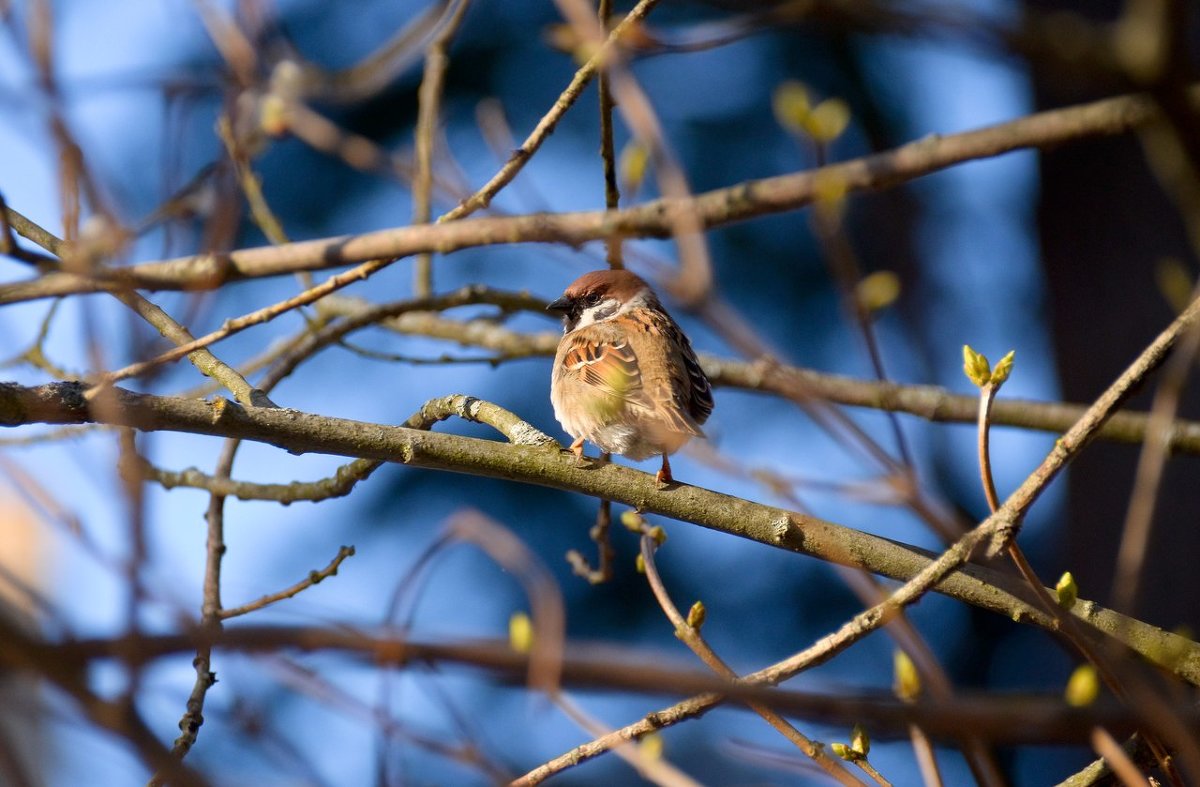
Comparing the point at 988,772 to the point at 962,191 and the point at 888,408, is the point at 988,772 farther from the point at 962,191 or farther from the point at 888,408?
the point at 962,191

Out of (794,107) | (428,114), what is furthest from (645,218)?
(428,114)

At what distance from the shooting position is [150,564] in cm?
94

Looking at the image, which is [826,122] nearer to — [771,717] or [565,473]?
[771,717]

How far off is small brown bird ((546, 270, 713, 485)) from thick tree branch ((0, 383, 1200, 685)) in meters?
0.34

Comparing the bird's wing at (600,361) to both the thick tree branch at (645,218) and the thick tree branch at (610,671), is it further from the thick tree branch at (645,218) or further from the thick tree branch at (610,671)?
the thick tree branch at (610,671)

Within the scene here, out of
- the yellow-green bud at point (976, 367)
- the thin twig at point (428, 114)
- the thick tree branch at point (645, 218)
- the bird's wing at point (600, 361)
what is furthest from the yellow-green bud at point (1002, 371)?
the thin twig at point (428, 114)

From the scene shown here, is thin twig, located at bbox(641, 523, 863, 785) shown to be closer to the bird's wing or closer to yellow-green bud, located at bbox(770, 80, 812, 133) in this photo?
yellow-green bud, located at bbox(770, 80, 812, 133)

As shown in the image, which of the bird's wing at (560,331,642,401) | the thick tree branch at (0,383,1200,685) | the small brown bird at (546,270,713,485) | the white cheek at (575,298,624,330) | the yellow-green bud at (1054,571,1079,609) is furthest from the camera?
the white cheek at (575,298,624,330)

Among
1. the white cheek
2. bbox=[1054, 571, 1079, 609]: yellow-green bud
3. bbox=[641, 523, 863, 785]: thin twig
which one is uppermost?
the white cheek

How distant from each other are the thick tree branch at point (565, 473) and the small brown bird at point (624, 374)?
34 centimetres

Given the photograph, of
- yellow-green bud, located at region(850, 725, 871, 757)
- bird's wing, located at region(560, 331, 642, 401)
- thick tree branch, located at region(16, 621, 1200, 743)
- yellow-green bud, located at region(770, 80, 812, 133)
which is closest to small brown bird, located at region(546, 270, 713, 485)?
bird's wing, located at region(560, 331, 642, 401)

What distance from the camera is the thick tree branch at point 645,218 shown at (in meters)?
1.52

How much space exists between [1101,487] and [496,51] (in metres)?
4.46

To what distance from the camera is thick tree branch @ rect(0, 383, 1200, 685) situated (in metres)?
2.06
